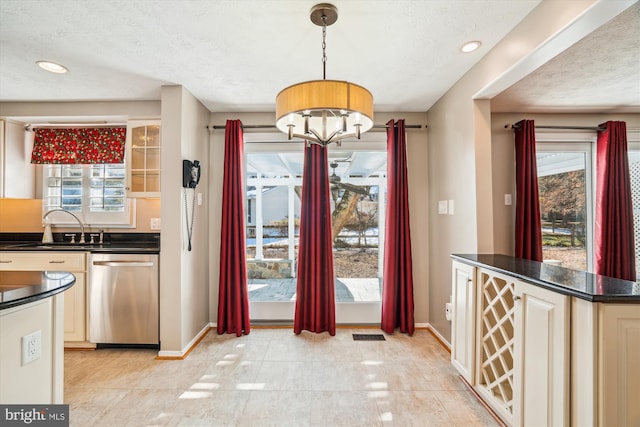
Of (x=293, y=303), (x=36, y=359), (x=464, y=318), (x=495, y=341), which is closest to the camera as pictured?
(x=36, y=359)

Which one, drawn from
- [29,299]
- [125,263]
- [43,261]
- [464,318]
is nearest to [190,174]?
[125,263]

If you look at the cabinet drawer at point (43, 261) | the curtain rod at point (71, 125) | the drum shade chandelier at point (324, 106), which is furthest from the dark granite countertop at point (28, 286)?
the curtain rod at point (71, 125)

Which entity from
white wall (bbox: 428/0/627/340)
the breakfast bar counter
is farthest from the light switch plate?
the breakfast bar counter

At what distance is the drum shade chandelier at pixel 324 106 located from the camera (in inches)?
58.8

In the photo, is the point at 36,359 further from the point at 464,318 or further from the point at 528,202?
the point at 528,202

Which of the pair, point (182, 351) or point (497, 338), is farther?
point (182, 351)

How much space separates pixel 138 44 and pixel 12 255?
8.00 ft

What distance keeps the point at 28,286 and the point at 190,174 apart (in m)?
1.82

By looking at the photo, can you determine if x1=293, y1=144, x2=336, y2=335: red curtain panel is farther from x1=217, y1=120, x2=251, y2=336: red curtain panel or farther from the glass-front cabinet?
the glass-front cabinet

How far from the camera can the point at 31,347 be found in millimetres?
1256

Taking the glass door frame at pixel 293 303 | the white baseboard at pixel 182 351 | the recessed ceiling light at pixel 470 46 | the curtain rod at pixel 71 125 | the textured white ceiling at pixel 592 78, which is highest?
the recessed ceiling light at pixel 470 46

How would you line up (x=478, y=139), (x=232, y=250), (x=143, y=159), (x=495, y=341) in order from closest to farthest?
1. (x=495, y=341)
2. (x=478, y=139)
3. (x=143, y=159)
4. (x=232, y=250)

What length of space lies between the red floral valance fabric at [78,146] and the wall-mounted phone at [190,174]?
3.31 feet

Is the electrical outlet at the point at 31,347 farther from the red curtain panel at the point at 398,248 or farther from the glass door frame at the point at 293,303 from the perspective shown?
the red curtain panel at the point at 398,248
